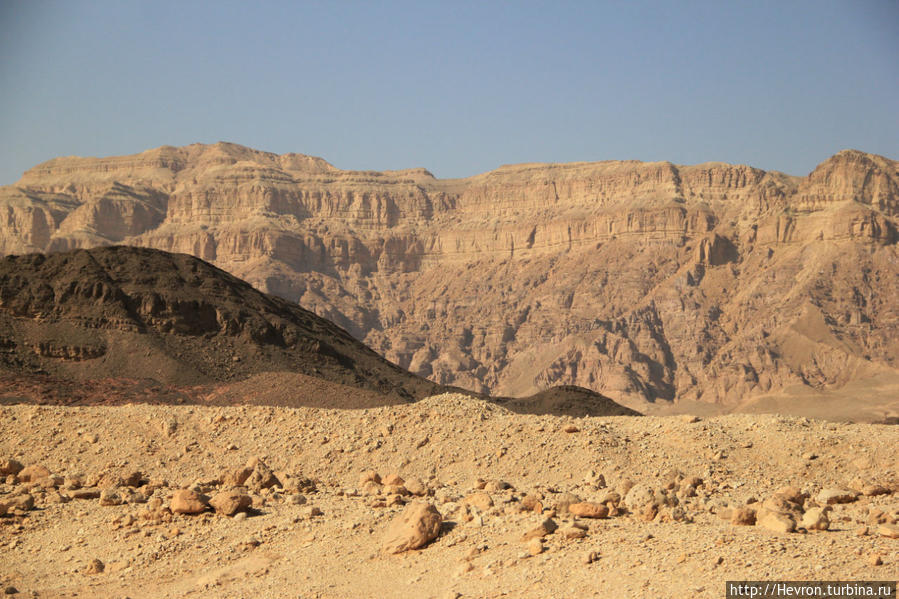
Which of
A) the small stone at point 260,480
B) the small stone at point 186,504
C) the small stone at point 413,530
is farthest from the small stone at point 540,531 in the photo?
the small stone at point 260,480

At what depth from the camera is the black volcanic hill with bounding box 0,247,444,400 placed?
132 feet

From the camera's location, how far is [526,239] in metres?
148

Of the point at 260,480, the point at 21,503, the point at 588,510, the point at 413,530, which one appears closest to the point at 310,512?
the point at 413,530

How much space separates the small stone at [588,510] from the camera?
12633mm

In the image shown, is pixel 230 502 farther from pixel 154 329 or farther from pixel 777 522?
pixel 154 329

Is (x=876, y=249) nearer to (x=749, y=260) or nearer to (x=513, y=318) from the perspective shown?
(x=749, y=260)

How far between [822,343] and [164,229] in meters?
97.1

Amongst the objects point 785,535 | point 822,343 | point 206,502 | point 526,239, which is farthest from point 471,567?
point 526,239

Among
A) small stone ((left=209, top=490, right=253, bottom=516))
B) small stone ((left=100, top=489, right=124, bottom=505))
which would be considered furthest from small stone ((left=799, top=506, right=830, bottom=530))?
small stone ((left=100, top=489, right=124, bottom=505))

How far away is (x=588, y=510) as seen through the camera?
41.5 ft

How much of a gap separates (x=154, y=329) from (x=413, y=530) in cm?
3416

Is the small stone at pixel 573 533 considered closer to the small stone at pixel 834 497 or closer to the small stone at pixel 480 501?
the small stone at pixel 480 501

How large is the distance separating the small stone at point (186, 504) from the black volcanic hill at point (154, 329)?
25110mm

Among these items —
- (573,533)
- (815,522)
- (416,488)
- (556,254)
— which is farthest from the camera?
(556,254)
